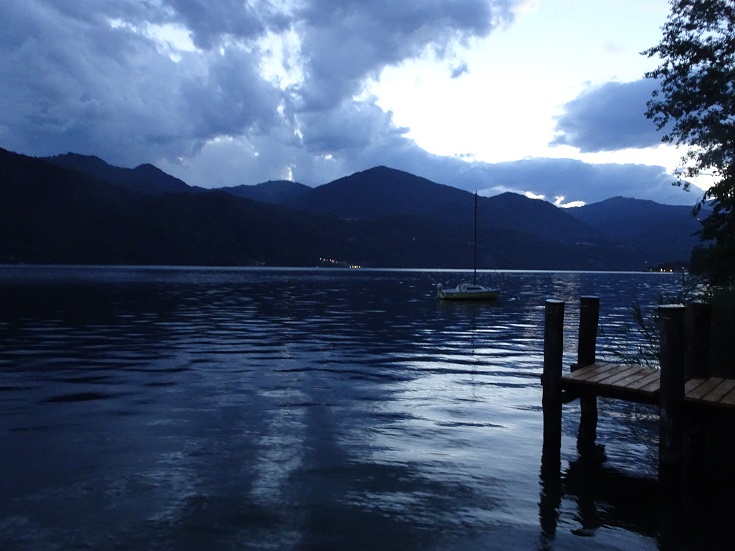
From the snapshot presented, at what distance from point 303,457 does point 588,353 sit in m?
7.07

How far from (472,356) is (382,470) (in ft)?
53.9

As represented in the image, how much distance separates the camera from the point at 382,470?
11.6 metres

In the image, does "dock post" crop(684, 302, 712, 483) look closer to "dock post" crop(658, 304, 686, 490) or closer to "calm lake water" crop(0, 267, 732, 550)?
"calm lake water" crop(0, 267, 732, 550)

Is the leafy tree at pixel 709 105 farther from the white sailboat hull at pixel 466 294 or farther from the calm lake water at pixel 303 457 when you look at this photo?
the white sailboat hull at pixel 466 294

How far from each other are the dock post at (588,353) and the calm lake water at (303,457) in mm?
483

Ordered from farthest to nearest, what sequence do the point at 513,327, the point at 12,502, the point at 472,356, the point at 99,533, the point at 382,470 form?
1. the point at 513,327
2. the point at 472,356
3. the point at 382,470
4. the point at 12,502
5. the point at 99,533

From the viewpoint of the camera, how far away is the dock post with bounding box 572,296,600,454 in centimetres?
1418

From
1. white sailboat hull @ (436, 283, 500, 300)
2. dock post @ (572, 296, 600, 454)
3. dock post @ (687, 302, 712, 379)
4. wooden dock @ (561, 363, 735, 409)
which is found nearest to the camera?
wooden dock @ (561, 363, 735, 409)

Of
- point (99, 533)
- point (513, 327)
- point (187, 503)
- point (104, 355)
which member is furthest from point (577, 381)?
point (513, 327)

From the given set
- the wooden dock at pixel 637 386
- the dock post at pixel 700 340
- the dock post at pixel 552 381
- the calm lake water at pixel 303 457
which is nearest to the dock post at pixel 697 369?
the dock post at pixel 700 340

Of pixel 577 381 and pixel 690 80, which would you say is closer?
pixel 577 381

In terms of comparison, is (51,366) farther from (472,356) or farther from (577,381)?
(577,381)

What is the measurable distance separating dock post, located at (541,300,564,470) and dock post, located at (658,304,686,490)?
6.97 feet

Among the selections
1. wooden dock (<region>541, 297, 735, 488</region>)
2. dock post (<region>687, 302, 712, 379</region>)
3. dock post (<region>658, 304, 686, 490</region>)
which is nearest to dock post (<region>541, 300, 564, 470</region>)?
wooden dock (<region>541, 297, 735, 488</region>)
